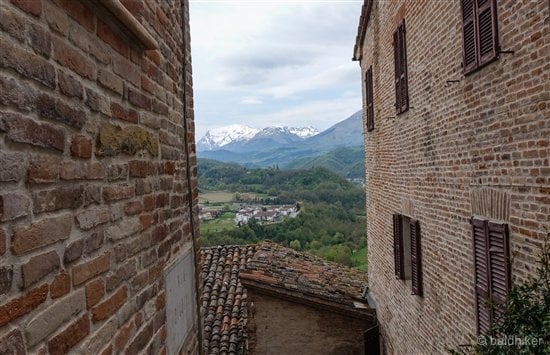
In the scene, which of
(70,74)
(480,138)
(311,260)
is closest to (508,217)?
(480,138)

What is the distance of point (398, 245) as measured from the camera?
29.2ft

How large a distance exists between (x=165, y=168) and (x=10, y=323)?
2.30 meters

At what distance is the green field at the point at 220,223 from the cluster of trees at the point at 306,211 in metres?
2.16

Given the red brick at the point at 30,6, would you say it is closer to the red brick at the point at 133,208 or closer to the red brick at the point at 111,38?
the red brick at the point at 111,38

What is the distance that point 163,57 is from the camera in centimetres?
396

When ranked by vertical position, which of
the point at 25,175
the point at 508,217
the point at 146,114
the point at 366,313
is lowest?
the point at 366,313

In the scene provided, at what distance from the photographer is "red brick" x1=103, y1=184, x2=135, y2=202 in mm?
2576

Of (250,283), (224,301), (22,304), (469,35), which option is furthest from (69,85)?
(224,301)

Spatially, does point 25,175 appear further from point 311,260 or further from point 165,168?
point 311,260

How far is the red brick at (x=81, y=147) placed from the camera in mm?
2184

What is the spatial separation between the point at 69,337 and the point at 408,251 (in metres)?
7.41

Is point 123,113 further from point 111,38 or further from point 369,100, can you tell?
point 369,100

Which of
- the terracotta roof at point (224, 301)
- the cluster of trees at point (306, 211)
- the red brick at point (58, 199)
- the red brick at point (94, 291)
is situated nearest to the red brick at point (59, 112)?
the red brick at point (58, 199)

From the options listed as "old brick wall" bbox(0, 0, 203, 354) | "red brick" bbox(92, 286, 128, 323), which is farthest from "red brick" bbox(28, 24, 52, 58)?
"red brick" bbox(92, 286, 128, 323)
